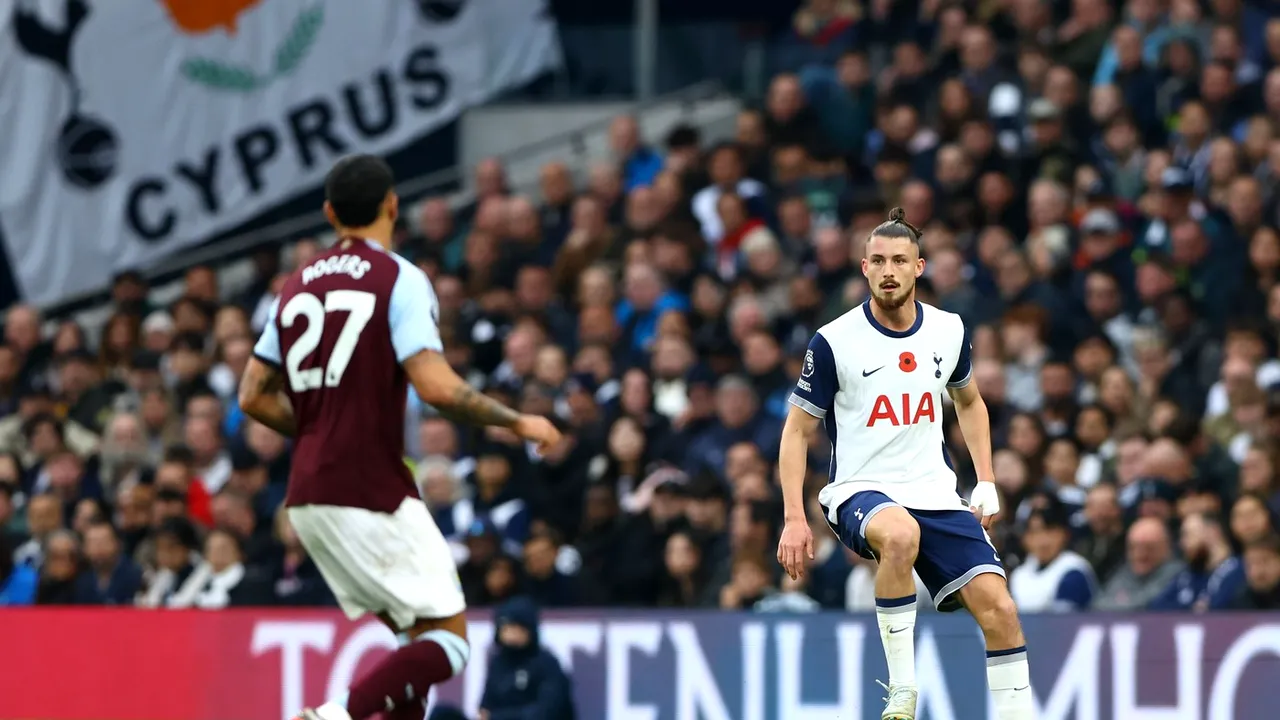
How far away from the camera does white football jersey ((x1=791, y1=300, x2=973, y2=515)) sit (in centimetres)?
903

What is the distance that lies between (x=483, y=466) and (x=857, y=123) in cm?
480

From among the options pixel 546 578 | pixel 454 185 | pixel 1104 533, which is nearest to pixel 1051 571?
Answer: pixel 1104 533

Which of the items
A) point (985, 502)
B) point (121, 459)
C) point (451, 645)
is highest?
point (121, 459)

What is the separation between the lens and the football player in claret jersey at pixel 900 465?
892 centimetres

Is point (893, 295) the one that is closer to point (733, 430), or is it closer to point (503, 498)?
point (733, 430)

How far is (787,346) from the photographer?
15.9 metres

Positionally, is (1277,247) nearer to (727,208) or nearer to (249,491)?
(727,208)

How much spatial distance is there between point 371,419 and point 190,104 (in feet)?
40.7

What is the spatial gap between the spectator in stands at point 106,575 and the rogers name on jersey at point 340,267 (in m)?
7.36

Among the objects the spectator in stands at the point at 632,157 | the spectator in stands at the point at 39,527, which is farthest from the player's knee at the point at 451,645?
the spectator in stands at the point at 632,157

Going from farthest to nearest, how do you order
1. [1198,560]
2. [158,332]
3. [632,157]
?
[632,157], [158,332], [1198,560]

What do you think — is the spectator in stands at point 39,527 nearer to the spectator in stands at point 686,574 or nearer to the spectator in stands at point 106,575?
the spectator in stands at point 106,575

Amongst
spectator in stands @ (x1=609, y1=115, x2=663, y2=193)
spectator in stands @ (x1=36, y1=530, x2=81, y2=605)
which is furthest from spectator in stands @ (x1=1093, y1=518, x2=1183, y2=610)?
spectator in stands @ (x1=36, y1=530, x2=81, y2=605)

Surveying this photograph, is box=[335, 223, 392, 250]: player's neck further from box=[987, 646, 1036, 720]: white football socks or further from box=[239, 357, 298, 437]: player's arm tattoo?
box=[987, 646, 1036, 720]: white football socks
